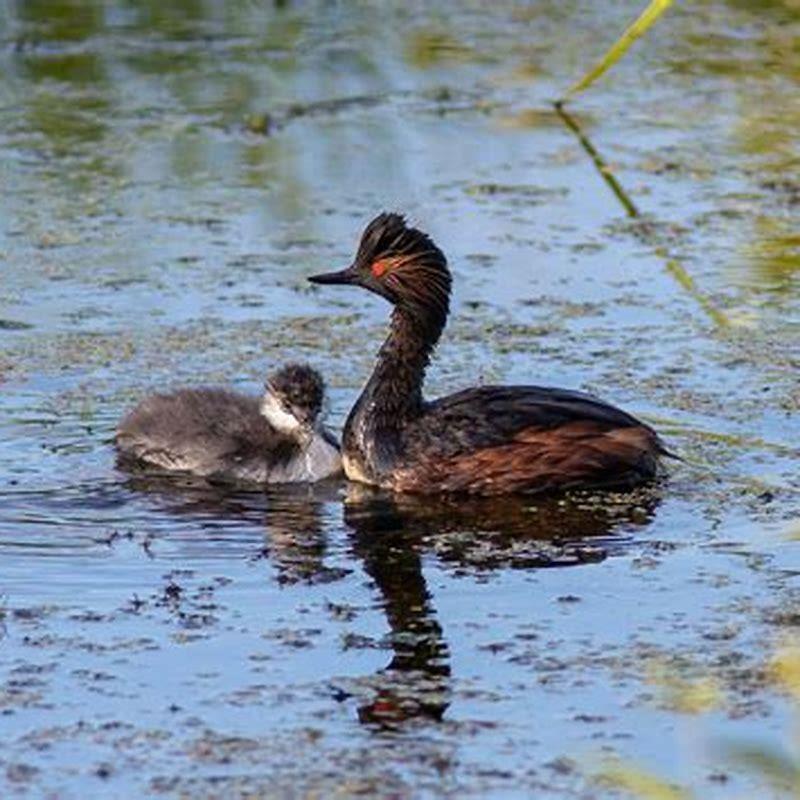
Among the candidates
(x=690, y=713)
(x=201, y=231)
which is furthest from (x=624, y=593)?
(x=201, y=231)

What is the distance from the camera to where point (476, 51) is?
16.9 m

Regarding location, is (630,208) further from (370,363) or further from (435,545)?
(435,545)

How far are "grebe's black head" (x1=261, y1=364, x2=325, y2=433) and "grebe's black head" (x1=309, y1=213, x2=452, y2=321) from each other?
1.49 ft

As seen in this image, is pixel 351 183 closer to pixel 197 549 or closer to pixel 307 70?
pixel 307 70

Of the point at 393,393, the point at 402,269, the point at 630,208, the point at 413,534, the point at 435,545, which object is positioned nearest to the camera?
the point at 435,545

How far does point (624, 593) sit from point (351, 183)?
18.6 feet

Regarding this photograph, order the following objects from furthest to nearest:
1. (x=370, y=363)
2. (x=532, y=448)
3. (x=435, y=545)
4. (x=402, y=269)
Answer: (x=370, y=363), (x=402, y=269), (x=532, y=448), (x=435, y=545)

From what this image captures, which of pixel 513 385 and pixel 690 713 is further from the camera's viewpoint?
pixel 513 385

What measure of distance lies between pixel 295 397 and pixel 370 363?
113cm

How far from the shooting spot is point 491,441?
10.3m

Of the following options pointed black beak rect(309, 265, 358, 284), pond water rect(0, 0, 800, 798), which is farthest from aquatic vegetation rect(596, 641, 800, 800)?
pointed black beak rect(309, 265, 358, 284)

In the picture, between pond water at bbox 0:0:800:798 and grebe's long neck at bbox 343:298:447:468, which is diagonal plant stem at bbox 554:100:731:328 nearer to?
pond water at bbox 0:0:800:798

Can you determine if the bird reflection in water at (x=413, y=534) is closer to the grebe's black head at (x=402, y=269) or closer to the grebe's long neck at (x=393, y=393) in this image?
the grebe's long neck at (x=393, y=393)

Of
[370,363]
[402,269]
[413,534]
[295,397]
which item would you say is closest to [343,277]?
[402,269]
